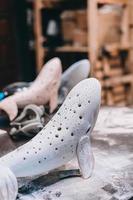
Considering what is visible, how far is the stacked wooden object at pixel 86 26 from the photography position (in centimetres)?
252

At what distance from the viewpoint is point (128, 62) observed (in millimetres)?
2713

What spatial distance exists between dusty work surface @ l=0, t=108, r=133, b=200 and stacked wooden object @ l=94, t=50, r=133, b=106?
4.17ft

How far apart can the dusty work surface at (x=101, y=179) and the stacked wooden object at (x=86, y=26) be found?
136 centimetres

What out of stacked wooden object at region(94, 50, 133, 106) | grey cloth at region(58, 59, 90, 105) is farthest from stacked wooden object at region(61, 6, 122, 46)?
grey cloth at region(58, 59, 90, 105)

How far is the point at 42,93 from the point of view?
1456 mm

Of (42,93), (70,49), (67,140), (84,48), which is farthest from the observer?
(70,49)

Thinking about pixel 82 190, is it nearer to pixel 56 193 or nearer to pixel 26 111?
pixel 56 193

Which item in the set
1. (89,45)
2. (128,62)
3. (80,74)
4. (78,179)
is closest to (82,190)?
(78,179)

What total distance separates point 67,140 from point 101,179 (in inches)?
5.4

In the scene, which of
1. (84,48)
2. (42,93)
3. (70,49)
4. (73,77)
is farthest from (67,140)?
(70,49)

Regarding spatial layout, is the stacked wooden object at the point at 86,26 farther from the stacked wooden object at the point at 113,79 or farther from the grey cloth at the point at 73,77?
the grey cloth at the point at 73,77

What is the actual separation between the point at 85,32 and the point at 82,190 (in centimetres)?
187

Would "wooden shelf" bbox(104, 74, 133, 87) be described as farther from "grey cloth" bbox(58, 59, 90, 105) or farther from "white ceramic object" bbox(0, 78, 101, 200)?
"white ceramic object" bbox(0, 78, 101, 200)

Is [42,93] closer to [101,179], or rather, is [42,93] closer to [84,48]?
[101,179]
